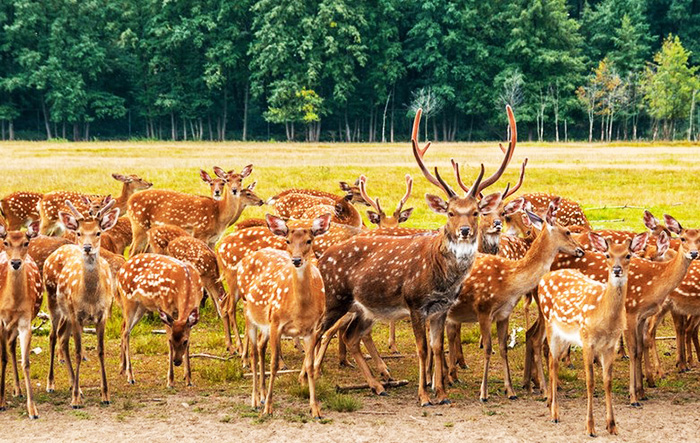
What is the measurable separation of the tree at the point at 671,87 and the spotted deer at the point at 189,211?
164 feet

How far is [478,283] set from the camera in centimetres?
786

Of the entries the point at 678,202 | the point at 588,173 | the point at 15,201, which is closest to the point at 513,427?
the point at 15,201

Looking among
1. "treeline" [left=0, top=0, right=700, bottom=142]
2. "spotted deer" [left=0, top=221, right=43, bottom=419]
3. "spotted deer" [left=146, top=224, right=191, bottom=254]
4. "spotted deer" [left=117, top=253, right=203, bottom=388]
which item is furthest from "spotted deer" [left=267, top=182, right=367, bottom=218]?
"treeline" [left=0, top=0, right=700, bottom=142]

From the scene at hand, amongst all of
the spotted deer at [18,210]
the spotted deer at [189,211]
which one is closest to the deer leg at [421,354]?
the spotted deer at [189,211]

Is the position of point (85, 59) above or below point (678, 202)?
above

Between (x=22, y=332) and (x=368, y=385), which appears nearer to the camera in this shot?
(x=22, y=332)

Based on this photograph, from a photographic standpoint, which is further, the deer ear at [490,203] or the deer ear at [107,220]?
the deer ear at [107,220]

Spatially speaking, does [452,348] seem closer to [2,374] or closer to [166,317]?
[166,317]

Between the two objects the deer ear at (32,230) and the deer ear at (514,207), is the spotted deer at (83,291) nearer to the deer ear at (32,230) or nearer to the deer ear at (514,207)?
the deer ear at (32,230)

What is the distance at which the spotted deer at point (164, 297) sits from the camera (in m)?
7.82

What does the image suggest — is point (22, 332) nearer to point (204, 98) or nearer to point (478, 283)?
point (478, 283)

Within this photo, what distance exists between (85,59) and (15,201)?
5032cm

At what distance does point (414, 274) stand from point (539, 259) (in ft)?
3.59

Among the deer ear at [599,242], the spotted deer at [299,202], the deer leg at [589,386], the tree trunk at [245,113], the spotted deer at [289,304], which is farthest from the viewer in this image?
the tree trunk at [245,113]
